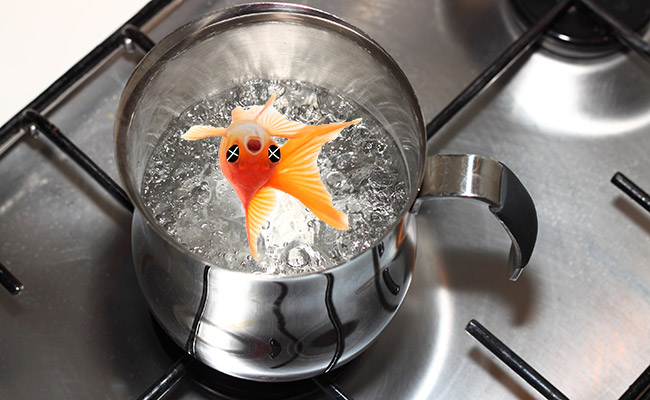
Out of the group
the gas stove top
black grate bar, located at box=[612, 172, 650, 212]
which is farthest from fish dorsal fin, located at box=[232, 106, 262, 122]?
black grate bar, located at box=[612, 172, 650, 212]

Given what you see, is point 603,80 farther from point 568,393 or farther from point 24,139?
point 24,139

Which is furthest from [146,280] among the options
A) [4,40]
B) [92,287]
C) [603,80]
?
[603,80]

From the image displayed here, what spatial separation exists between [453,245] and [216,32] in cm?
20

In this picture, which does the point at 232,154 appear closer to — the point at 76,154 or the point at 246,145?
the point at 246,145

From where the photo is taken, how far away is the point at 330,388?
0.46 metres

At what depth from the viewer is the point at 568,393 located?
486 mm

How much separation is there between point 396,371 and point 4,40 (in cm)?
35

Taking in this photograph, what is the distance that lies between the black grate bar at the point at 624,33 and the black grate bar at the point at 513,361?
24 cm

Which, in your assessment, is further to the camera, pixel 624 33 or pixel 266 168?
pixel 624 33

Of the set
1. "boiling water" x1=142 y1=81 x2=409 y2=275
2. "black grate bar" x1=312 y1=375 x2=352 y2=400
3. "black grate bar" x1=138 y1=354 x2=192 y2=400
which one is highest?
"boiling water" x1=142 y1=81 x2=409 y2=275

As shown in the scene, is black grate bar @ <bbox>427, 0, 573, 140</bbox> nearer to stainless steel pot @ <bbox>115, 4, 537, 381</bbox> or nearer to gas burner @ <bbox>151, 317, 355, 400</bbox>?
stainless steel pot @ <bbox>115, 4, 537, 381</bbox>

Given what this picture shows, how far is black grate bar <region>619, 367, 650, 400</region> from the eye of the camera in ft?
1.51

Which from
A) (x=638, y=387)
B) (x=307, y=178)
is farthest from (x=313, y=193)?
(x=638, y=387)

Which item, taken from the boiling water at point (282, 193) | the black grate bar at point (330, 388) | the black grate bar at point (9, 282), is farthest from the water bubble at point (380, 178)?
the black grate bar at point (9, 282)
